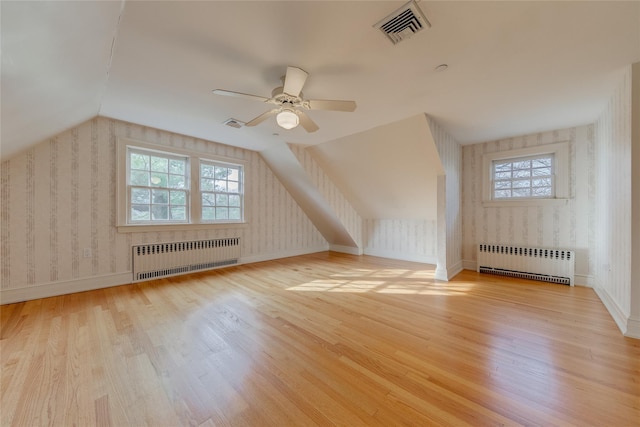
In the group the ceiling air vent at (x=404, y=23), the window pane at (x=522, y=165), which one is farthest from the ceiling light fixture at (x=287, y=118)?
the window pane at (x=522, y=165)

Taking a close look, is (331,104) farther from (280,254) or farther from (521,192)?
(280,254)

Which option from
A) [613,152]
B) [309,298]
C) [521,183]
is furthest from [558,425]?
[521,183]

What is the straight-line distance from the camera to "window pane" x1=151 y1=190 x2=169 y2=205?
3.81 metres

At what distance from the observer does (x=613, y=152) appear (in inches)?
99.2

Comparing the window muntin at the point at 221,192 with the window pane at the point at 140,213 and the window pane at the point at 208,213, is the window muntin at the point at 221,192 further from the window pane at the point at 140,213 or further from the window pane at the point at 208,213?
the window pane at the point at 140,213

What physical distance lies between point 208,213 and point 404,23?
420 cm

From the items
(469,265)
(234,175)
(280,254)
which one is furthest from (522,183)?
(234,175)

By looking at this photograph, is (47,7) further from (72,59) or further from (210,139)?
(210,139)

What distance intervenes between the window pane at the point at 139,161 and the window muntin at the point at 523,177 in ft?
19.7

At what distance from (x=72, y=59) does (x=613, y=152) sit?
5230 mm

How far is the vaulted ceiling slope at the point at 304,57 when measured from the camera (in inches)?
57.2

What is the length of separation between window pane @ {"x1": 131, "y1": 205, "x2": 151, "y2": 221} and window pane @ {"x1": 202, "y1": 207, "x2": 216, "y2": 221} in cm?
86

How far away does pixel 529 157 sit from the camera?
388cm

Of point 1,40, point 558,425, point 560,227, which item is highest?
point 1,40
